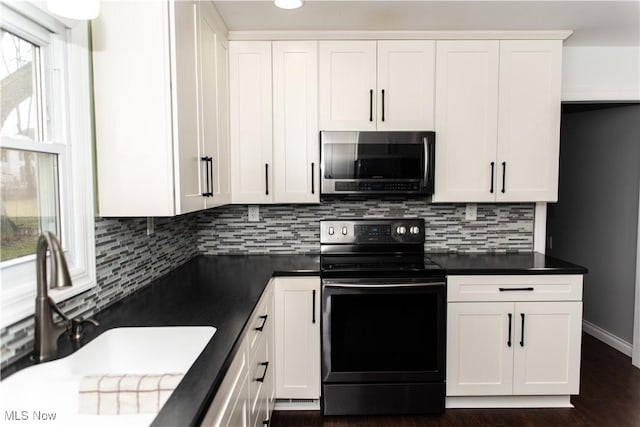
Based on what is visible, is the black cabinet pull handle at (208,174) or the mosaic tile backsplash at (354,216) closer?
the black cabinet pull handle at (208,174)

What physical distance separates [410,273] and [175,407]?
1.64m

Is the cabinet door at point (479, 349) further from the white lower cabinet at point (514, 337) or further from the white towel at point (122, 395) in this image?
the white towel at point (122, 395)

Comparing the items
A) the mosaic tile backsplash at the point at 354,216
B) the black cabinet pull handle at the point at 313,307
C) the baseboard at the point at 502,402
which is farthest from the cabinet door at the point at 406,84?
the baseboard at the point at 502,402

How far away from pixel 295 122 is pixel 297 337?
1294 mm

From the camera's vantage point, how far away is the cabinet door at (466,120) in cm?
263

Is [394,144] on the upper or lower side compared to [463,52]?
lower

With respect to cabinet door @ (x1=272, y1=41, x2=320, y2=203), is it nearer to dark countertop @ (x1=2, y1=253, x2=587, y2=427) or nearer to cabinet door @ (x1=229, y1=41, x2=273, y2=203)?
cabinet door @ (x1=229, y1=41, x2=273, y2=203)

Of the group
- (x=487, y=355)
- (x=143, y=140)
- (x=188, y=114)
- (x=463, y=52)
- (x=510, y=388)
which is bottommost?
(x=510, y=388)

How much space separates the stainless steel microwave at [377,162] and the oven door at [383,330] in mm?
588

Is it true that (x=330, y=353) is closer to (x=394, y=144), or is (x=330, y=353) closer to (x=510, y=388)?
(x=510, y=388)

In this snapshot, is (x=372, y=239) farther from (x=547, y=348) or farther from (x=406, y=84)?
(x=547, y=348)

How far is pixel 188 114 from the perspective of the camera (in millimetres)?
1778

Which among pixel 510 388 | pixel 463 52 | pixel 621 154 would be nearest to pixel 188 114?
pixel 463 52

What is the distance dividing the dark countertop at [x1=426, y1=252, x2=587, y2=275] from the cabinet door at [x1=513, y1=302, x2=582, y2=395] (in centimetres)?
20
